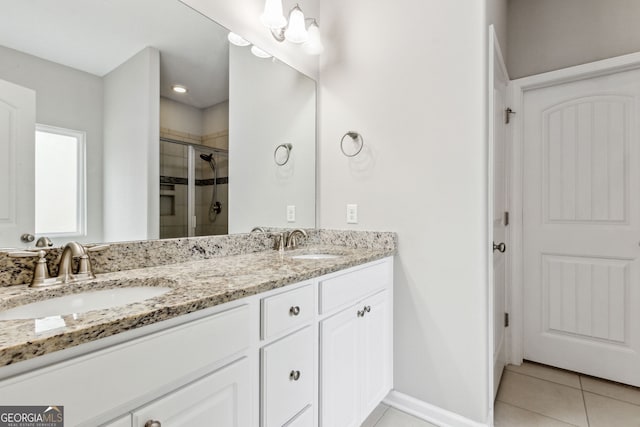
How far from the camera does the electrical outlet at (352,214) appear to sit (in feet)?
6.36

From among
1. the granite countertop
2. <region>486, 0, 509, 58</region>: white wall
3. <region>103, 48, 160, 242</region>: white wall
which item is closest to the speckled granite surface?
the granite countertop

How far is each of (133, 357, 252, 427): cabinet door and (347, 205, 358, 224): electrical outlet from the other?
1.17 meters

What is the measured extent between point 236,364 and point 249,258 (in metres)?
0.68

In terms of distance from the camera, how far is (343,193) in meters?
2.00

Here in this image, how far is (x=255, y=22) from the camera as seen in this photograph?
1678 mm

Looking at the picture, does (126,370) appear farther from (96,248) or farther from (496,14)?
(496,14)

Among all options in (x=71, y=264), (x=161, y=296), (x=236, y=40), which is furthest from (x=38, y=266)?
(x=236, y=40)

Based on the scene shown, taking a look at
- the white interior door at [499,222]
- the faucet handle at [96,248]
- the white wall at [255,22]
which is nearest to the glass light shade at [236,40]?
the white wall at [255,22]

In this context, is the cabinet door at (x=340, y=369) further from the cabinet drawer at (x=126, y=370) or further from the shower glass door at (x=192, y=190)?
the shower glass door at (x=192, y=190)

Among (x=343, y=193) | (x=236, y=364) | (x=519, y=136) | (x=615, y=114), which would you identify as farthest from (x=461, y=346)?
(x=615, y=114)

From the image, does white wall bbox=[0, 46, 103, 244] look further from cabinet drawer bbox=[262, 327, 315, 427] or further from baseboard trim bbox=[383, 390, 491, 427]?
baseboard trim bbox=[383, 390, 491, 427]

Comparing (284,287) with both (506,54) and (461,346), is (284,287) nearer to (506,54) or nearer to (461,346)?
(461,346)

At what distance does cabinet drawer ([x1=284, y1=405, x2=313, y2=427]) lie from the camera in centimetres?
111

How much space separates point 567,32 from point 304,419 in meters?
2.90
